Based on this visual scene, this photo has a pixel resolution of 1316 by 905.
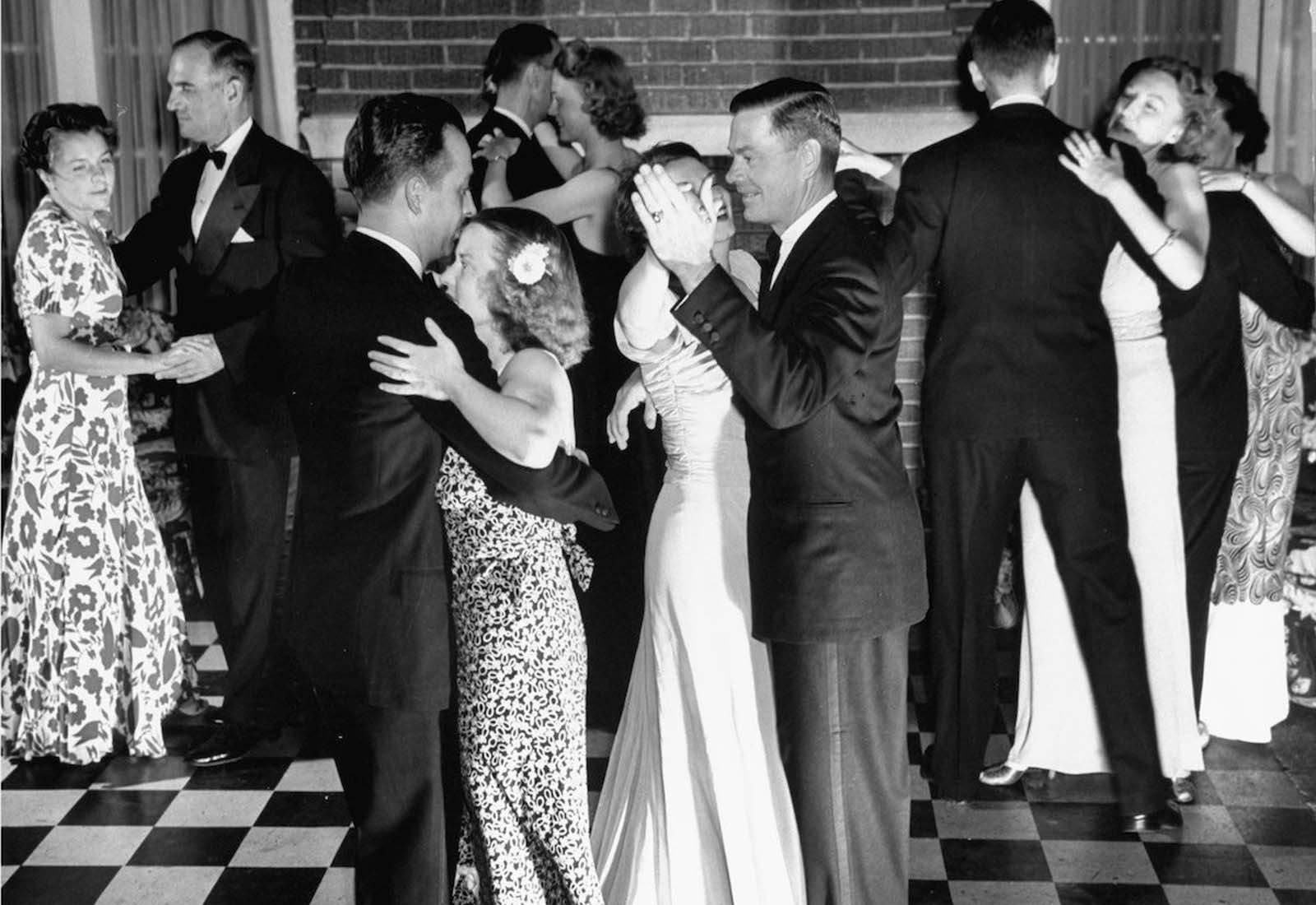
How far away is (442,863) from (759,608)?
0.78 meters

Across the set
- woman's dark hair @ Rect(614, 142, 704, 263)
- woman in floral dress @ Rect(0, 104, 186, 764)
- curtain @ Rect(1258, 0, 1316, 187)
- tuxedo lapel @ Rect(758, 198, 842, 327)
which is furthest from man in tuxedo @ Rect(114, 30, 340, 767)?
curtain @ Rect(1258, 0, 1316, 187)

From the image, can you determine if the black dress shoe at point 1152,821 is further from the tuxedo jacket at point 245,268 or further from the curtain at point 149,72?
the curtain at point 149,72

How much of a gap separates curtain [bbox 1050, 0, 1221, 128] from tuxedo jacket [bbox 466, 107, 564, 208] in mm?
2048

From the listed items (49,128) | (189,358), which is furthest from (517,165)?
(49,128)

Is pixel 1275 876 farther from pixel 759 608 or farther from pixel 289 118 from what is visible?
pixel 289 118

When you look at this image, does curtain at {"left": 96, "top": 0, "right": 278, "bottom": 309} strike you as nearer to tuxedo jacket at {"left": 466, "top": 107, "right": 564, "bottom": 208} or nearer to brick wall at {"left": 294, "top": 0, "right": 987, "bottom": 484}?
brick wall at {"left": 294, "top": 0, "right": 987, "bottom": 484}

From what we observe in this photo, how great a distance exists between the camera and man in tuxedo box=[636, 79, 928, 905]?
3.13 m

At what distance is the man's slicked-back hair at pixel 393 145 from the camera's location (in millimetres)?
3062

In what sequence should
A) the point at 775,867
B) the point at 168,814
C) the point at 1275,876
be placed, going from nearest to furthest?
the point at 775,867
the point at 1275,876
the point at 168,814

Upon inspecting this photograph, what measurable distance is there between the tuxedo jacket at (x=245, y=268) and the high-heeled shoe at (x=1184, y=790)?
2540 mm

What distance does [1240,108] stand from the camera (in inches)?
185

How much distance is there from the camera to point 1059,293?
4.08 metres

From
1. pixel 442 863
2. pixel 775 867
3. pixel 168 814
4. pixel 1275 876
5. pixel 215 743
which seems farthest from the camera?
pixel 215 743

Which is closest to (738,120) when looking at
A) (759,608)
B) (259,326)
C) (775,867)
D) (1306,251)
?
(759,608)
